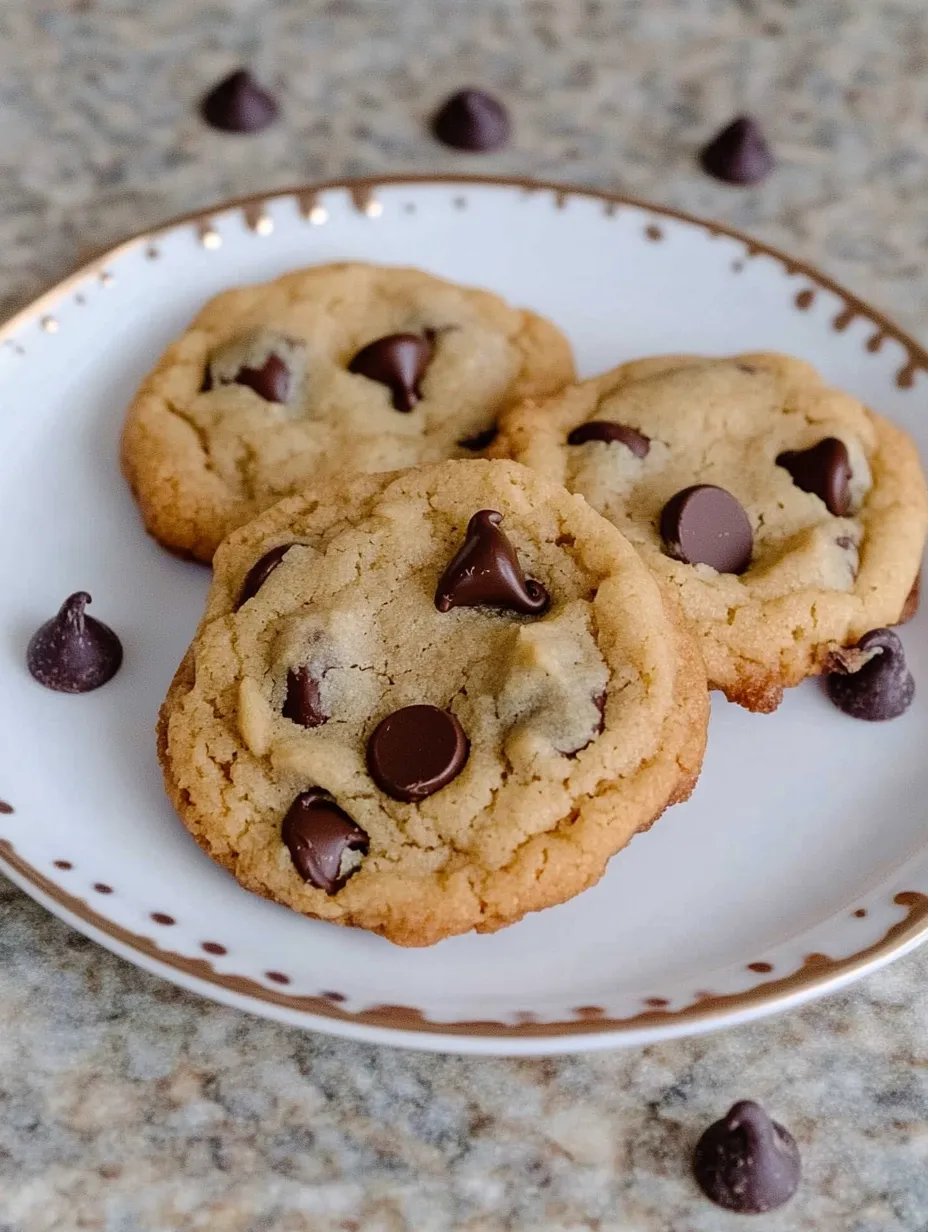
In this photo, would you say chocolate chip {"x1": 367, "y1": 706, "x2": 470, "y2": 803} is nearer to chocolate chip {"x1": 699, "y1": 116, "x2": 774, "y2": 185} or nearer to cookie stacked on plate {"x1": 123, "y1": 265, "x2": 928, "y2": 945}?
cookie stacked on plate {"x1": 123, "y1": 265, "x2": 928, "y2": 945}

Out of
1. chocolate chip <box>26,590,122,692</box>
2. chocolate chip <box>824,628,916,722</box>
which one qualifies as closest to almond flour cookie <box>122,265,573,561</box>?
chocolate chip <box>26,590,122,692</box>

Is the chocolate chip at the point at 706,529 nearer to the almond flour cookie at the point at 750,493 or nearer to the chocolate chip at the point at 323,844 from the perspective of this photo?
the almond flour cookie at the point at 750,493

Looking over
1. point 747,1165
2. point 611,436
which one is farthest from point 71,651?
point 747,1165

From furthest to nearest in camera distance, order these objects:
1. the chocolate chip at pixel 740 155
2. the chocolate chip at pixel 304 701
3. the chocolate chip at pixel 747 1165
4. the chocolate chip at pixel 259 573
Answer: the chocolate chip at pixel 740 155 < the chocolate chip at pixel 259 573 < the chocolate chip at pixel 304 701 < the chocolate chip at pixel 747 1165

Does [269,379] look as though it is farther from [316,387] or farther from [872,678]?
[872,678]

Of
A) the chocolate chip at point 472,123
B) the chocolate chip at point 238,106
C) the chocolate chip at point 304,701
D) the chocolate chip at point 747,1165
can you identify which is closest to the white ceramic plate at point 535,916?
the chocolate chip at point 747,1165

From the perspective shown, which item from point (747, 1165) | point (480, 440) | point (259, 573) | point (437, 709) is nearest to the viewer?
point (747, 1165)

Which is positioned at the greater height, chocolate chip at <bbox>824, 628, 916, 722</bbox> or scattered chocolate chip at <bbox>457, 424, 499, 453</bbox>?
scattered chocolate chip at <bbox>457, 424, 499, 453</bbox>
